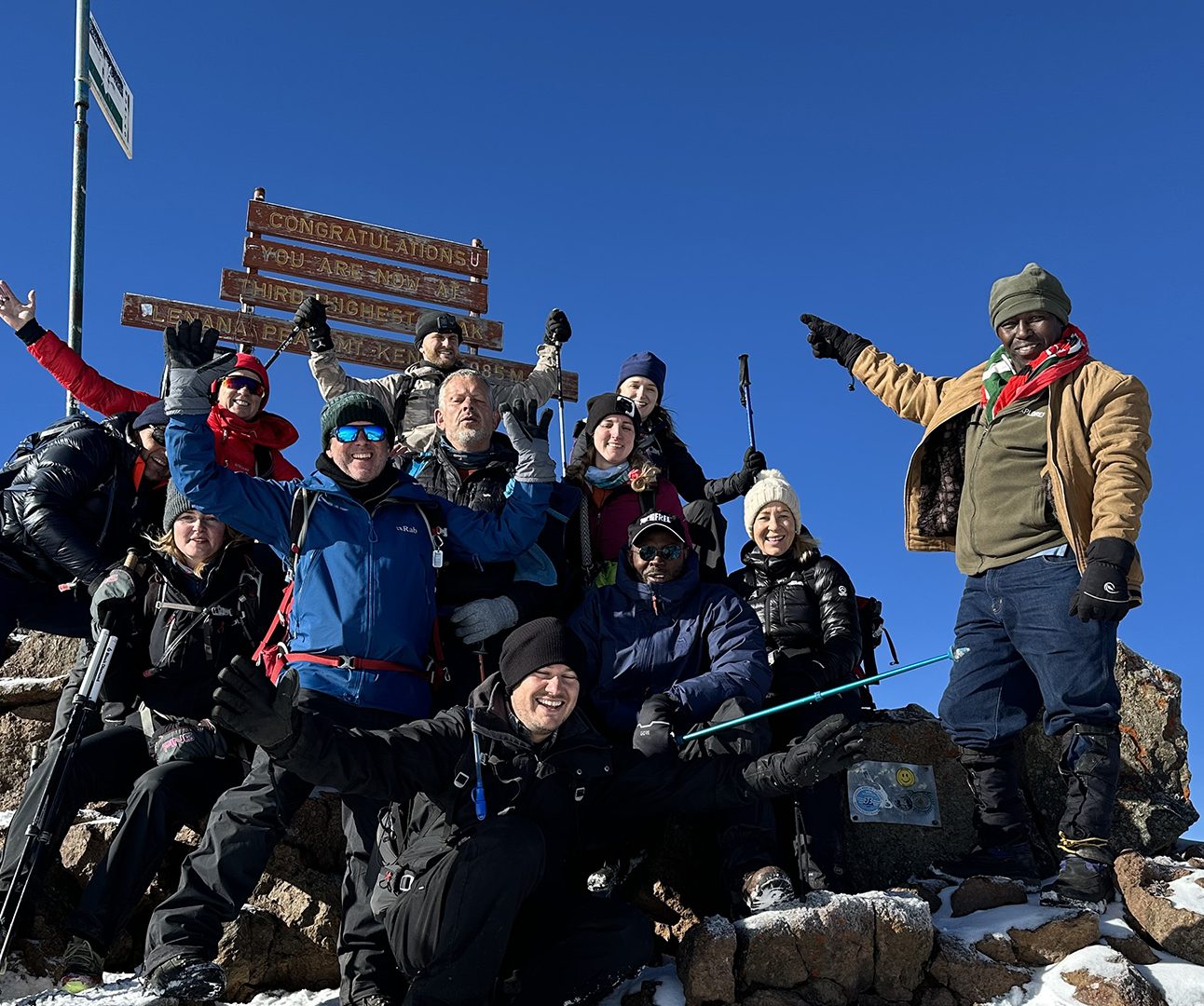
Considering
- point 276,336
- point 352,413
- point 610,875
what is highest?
point 276,336

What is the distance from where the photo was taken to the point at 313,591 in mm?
4879

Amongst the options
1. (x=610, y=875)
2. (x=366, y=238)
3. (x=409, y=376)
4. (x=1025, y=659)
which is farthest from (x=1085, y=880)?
(x=366, y=238)

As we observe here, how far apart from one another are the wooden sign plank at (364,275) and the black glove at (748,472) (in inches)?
272

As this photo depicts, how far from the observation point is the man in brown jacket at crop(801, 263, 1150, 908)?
4863mm

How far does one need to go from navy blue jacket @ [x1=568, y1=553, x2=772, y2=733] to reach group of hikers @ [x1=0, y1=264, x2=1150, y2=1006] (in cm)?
2

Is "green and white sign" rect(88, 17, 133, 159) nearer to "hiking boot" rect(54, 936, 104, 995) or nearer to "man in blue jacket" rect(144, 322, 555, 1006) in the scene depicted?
"man in blue jacket" rect(144, 322, 555, 1006)

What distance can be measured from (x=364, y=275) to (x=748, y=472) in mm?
7569

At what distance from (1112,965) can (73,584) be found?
604 centimetres

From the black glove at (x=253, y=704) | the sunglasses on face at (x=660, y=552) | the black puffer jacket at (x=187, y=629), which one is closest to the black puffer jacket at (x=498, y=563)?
the sunglasses on face at (x=660, y=552)

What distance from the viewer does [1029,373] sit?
539 centimetres

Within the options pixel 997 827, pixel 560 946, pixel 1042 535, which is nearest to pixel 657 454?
pixel 1042 535

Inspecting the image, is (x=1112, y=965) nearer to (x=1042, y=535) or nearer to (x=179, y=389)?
(x=1042, y=535)

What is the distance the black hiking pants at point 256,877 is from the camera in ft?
13.8

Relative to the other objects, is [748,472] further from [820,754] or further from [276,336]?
[276,336]
